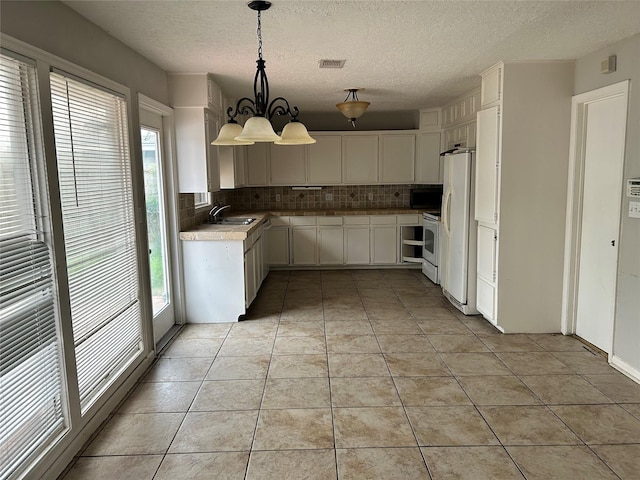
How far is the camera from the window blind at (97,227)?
95.9 inches

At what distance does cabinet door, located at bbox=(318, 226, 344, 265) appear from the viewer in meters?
6.68

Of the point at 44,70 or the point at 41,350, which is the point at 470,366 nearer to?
the point at 41,350

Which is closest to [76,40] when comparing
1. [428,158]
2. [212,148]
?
[212,148]

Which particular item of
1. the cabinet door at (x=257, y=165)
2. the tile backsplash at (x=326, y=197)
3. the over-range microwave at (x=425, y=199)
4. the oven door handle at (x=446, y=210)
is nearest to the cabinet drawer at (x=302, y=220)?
the tile backsplash at (x=326, y=197)

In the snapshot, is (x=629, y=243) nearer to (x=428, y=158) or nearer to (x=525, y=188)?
(x=525, y=188)

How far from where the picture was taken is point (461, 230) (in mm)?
4664

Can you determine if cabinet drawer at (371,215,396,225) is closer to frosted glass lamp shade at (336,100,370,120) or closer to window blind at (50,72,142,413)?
frosted glass lamp shade at (336,100,370,120)

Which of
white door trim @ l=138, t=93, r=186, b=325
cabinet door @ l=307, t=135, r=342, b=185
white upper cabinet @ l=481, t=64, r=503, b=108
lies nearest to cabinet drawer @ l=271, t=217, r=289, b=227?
cabinet door @ l=307, t=135, r=342, b=185

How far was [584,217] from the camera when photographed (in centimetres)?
379

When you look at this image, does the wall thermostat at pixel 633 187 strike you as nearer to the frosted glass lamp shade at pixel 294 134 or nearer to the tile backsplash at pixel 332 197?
the frosted glass lamp shade at pixel 294 134

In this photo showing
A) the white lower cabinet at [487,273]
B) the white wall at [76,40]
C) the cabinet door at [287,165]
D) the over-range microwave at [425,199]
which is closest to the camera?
the white wall at [76,40]

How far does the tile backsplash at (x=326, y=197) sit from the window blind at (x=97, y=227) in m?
3.96

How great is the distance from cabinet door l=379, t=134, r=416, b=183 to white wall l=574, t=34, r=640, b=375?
353 cm

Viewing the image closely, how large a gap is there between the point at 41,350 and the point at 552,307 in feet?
12.7
